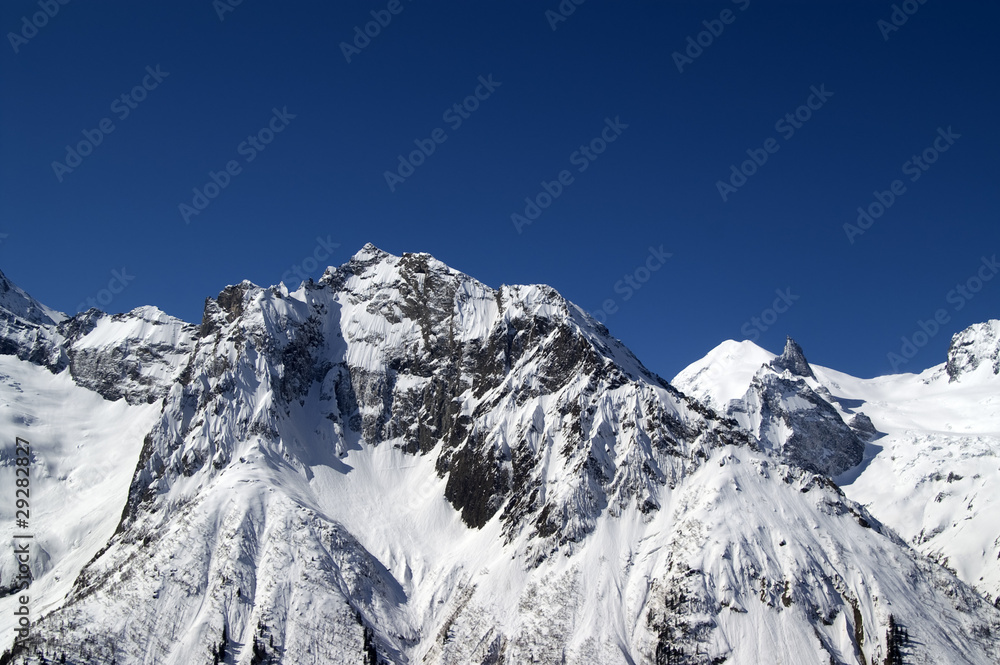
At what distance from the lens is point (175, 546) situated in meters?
152

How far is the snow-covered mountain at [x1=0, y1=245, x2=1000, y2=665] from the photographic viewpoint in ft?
443

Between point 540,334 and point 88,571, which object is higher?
point 540,334

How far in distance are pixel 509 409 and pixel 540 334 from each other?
21.1 meters

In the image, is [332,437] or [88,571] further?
[332,437]

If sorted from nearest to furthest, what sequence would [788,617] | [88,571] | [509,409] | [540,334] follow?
[788,617] → [88,571] → [509,409] → [540,334]

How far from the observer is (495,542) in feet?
528

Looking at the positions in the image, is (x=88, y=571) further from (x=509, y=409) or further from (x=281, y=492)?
(x=509, y=409)

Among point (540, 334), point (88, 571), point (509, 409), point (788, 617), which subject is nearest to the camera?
point (788, 617)

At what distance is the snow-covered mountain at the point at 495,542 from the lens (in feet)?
443

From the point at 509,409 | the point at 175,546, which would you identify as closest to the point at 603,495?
the point at 509,409

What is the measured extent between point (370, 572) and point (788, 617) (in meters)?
73.1

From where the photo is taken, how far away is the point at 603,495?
15825 cm

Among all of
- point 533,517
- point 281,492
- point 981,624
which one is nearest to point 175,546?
point 281,492

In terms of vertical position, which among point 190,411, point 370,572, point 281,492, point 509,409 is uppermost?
point 190,411
